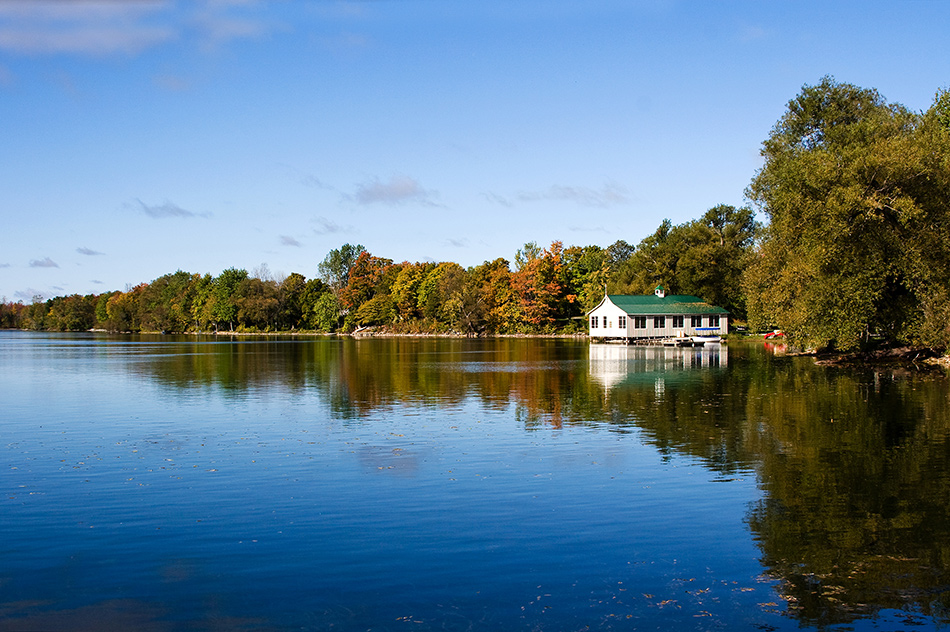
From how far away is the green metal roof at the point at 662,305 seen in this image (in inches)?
3829

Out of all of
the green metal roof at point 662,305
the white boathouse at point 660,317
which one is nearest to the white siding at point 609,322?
the white boathouse at point 660,317

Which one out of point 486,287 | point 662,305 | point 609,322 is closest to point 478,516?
point 662,305

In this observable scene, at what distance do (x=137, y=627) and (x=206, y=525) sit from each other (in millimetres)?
4581

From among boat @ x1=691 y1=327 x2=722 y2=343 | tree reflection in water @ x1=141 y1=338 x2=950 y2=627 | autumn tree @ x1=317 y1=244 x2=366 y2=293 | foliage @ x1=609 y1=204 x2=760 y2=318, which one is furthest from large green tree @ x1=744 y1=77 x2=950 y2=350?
autumn tree @ x1=317 y1=244 x2=366 y2=293

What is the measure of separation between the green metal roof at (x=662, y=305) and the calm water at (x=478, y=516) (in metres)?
65.7

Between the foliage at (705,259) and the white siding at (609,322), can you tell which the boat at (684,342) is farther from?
the foliage at (705,259)

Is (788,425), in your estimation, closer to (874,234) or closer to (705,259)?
(874,234)

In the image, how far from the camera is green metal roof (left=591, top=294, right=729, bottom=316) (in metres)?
97.2

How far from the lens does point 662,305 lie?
9788 centimetres

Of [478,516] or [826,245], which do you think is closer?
[478,516]

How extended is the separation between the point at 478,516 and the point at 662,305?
286 ft

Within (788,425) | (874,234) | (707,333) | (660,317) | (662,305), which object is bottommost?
(788,425)

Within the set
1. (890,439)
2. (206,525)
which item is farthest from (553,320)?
(206,525)

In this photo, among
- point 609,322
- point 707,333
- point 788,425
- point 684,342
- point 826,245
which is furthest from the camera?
point 609,322
